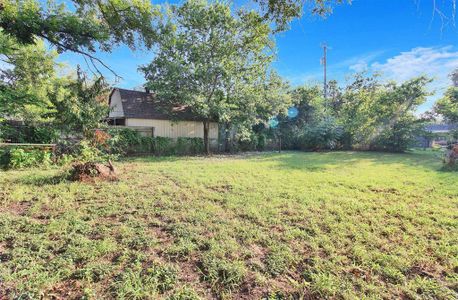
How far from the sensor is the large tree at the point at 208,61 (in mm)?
11562

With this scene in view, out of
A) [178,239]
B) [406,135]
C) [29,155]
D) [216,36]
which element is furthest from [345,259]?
[406,135]

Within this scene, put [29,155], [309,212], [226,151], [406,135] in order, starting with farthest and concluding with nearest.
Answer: [226,151], [406,135], [29,155], [309,212]

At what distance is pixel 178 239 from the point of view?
296cm

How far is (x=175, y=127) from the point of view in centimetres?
1515

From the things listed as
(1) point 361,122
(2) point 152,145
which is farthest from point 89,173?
(1) point 361,122

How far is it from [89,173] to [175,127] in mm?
9460

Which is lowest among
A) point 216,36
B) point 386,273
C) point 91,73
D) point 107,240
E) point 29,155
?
point 386,273

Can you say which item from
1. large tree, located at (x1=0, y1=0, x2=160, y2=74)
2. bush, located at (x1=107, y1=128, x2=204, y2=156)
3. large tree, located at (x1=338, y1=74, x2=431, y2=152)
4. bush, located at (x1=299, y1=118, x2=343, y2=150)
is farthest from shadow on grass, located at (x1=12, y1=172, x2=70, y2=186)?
large tree, located at (x1=338, y1=74, x2=431, y2=152)

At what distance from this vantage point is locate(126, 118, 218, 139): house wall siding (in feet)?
46.2

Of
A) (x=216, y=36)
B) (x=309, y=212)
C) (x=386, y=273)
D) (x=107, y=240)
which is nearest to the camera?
(x=386, y=273)

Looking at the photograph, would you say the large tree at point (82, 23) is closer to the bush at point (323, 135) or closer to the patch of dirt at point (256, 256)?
the patch of dirt at point (256, 256)

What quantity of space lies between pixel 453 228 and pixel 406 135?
13.7m

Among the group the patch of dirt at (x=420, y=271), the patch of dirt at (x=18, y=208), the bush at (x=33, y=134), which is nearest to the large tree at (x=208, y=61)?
the bush at (x=33, y=134)

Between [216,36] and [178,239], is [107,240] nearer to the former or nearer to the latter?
[178,239]
